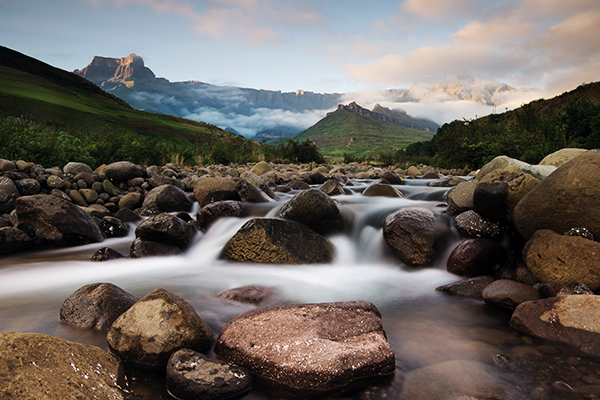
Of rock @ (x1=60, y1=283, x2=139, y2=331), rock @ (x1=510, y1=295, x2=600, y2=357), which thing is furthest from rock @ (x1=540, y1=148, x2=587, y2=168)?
rock @ (x1=60, y1=283, x2=139, y2=331)

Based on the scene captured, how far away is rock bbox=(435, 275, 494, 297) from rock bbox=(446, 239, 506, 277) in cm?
26

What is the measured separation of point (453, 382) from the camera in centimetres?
294

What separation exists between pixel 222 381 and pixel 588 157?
5.78 meters

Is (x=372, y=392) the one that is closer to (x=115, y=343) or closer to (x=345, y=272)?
(x=115, y=343)

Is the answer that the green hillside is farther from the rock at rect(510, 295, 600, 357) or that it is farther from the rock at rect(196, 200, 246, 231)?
A: the rock at rect(510, 295, 600, 357)

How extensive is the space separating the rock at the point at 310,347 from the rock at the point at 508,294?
2019mm

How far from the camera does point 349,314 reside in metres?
3.43

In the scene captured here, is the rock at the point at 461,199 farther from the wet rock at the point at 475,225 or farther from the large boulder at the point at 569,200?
the large boulder at the point at 569,200

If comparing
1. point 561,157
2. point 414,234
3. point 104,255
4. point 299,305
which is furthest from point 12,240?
point 561,157

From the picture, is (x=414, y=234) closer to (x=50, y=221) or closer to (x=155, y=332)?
(x=155, y=332)

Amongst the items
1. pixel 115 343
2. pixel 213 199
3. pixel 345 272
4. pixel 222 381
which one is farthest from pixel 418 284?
pixel 213 199

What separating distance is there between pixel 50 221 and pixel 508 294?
9058mm

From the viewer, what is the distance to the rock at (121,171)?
1098 centimetres

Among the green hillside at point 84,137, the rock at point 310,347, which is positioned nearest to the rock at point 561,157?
the rock at point 310,347
